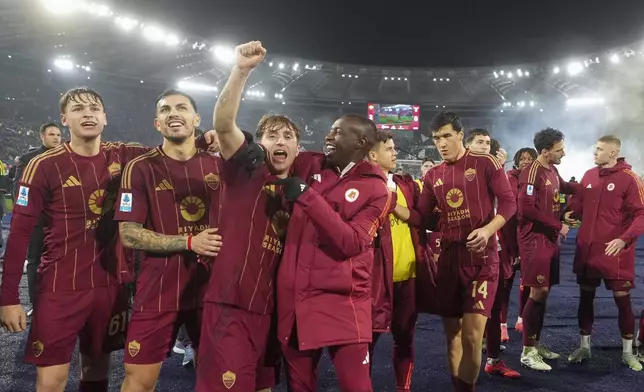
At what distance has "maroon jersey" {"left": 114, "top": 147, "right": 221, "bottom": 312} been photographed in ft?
9.17

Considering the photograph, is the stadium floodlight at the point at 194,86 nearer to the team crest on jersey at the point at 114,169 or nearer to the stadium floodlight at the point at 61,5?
the stadium floodlight at the point at 61,5

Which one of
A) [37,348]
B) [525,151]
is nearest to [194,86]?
[525,151]

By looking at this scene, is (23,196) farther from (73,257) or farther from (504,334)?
(504,334)

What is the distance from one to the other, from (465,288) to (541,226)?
6.35ft

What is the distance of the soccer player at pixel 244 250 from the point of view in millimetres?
2357

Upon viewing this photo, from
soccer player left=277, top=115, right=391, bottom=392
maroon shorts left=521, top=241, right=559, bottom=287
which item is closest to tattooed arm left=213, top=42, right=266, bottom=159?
soccer player left=277, top=115, right=391, bottom=392

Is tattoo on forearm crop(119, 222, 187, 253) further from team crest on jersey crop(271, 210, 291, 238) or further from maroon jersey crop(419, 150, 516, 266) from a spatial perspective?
maroon jersey crop(419, 150, 516, 266)

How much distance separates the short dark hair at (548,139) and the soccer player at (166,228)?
3710mm

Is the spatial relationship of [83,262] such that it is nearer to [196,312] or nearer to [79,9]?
[196,312]

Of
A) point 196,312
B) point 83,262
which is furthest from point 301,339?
point 83,262

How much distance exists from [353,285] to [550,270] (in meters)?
3.58

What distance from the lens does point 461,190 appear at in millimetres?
3857

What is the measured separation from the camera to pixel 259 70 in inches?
1246

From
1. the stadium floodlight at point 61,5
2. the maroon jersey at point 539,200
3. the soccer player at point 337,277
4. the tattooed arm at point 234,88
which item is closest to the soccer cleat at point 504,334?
the maroon jersey at point 539,200
